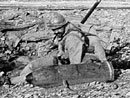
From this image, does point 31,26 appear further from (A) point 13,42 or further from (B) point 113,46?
(B) point 113,46

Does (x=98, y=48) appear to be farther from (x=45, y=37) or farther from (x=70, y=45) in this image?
(x=45, y=37)

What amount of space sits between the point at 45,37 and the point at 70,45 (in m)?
3.68

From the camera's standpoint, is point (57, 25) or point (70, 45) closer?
point (70, 45)

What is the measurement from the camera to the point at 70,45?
591 cm

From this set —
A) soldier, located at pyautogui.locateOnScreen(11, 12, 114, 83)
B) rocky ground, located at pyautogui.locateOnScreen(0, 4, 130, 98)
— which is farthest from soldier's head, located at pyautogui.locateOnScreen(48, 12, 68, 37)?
rocky ground, located at pyautogui.locateOnScreen(0, 4, 130, 98)

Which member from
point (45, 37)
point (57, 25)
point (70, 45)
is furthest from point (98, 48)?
point (45, 37)

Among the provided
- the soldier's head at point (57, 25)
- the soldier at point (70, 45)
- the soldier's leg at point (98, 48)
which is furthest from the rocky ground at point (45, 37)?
the soldier's head at point (57, 25)

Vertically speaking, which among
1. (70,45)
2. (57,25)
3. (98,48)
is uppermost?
(57,25)

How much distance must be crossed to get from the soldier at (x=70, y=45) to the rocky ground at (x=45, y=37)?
29cm

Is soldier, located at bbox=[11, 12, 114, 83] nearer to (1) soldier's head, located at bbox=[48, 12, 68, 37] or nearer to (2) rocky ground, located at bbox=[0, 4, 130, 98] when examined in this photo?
(1) soldier's head, located at bbox=[48, 12, 68, 37]

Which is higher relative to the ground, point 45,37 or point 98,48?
point 98,48

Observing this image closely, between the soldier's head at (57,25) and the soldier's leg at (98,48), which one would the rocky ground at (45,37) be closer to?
the soldier's leg at (98,48)

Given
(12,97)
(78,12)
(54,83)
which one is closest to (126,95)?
(54,83)

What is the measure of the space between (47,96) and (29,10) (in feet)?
16.9
